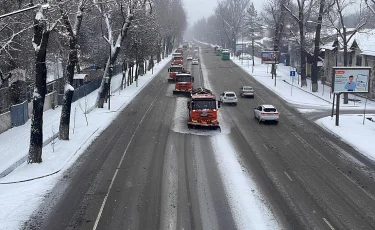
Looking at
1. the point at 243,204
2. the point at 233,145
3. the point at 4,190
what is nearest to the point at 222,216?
the point at 243,204

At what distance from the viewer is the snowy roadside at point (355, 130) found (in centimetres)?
2700

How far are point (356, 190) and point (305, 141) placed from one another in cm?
945

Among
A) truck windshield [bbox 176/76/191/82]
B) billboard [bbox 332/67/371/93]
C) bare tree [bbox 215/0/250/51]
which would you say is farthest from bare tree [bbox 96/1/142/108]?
bare tree [bbox 215/0/250/51]

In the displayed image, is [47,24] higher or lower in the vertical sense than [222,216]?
higher

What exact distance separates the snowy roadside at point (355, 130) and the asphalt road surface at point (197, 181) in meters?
0.72

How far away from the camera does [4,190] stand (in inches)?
733

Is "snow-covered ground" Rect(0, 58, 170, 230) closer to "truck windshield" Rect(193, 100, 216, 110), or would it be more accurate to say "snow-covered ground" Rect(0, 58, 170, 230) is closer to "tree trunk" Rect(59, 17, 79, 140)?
"tree trunk" Rect(59, 17, 79, 140)

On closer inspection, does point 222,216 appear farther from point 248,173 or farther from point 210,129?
point 210,129

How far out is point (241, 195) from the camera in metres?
18.1

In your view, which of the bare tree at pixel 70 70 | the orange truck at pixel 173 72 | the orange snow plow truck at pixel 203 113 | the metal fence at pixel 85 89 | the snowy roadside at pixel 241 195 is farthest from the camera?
the orange truck at pixel 173 72

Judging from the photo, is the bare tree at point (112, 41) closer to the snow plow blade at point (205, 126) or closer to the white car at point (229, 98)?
the snow plow blade at point (205, 126)

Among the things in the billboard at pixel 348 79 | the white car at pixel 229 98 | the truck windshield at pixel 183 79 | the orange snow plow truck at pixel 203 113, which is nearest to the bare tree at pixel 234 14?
the truck windshield at pixel 183 79

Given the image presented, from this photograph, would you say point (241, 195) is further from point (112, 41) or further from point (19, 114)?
point (112, 41)

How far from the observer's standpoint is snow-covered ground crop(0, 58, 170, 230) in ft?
55.1
